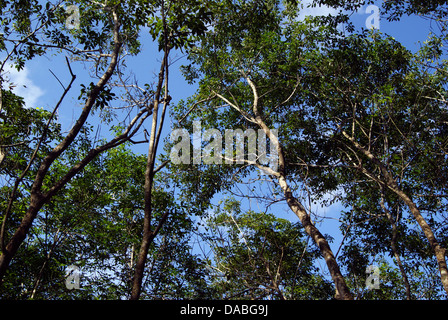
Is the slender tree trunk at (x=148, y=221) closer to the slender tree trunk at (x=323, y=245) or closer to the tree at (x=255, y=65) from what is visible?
the slender tree trunk at (x=323, y=245)

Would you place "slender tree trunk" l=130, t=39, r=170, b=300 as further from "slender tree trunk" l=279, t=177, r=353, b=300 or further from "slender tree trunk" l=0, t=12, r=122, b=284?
"slender tree trunk" l=279, t=177, r=353, b=300

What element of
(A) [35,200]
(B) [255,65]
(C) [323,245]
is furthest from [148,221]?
(B) [255,65]

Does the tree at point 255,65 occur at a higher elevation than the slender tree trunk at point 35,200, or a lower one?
higher

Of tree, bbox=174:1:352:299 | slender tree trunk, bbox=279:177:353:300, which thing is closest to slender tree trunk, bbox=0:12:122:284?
slender tree trunk, bbox=279:177:353:300

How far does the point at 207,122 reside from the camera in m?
12.9

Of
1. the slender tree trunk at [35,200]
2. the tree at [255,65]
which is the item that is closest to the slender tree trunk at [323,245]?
the tree at [255,65]

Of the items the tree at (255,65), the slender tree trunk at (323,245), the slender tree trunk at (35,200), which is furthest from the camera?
the tree at (255,65)

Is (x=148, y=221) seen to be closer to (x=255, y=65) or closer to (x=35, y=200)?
(x=35, y=200)

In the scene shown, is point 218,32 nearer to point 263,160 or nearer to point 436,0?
point 263,160

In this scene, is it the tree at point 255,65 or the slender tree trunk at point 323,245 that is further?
the tree at point 255,65

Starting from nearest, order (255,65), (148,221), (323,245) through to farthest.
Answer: (148,221), (323,245), (255,65)

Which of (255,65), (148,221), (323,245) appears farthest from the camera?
(255,65)

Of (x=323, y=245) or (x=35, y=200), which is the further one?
(x=323, y=245)
